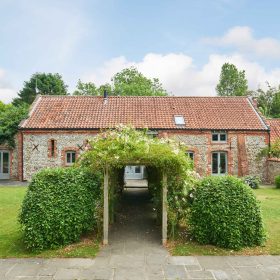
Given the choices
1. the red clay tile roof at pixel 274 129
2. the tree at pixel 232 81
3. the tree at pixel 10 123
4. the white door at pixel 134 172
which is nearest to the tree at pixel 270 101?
the tree at pixel 232 81

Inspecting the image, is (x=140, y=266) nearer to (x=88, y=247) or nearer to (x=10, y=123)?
(x=88, y=247)

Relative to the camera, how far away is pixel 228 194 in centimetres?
814

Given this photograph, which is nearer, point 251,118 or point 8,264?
point 8,264

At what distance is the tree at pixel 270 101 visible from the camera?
49.6 meters

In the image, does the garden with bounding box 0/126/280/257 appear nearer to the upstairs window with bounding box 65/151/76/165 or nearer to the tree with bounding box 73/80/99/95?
the upstairs window with bounding box 65/151/76/165

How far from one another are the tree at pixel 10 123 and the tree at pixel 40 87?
79.5 ft

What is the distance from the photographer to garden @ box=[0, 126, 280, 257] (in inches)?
309

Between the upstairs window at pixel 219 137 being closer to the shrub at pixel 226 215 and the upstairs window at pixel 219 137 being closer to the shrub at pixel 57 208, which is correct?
the shrub at pixel 226 215

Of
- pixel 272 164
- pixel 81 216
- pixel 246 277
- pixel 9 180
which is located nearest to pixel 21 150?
pixel 9 180

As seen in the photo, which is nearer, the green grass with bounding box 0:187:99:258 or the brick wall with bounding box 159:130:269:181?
the green grass with bounding box 0:187:99:258

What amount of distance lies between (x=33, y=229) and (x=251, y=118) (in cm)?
1988

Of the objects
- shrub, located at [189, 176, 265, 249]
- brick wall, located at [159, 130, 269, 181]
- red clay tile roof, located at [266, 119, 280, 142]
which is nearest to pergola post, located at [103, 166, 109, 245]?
shrub, located at [189, 176, 265, 249]

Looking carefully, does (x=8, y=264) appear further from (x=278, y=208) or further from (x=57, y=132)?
(x=57, y=132)

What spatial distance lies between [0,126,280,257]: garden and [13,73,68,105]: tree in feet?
133
